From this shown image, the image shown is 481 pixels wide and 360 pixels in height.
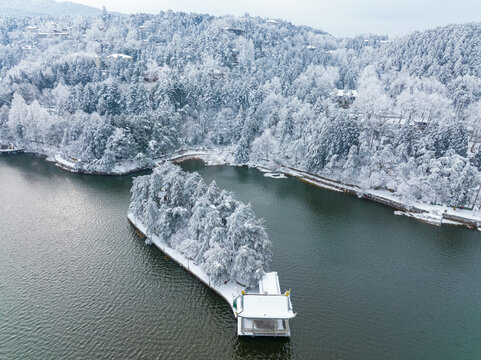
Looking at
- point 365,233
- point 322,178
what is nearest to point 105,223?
point 365,233

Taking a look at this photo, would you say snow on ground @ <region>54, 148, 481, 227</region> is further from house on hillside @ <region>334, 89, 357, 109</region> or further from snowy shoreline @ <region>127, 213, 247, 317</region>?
house on hillside @ <region>334, 89, 357, 109</region>

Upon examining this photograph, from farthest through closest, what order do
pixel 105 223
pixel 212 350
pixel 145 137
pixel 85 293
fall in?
pixel 145 137
pixel 105 223
pixel 85 293
pixel 212 350

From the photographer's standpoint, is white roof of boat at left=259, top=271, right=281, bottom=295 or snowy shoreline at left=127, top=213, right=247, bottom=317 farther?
snowy shoreline at left=127, top=213, right=247, bottom=317

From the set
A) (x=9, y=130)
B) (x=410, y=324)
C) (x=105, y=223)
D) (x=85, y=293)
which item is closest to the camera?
(x=410, y=324)

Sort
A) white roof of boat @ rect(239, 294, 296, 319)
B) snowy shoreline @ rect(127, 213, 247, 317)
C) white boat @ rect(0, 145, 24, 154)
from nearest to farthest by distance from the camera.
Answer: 1. white roof of boat @ rect(239, 294, 296, 319)
2. snowy shoreline @ rect(127, 213, 247, 317)
3. white boat @ rect(0, 145, 24, 154)

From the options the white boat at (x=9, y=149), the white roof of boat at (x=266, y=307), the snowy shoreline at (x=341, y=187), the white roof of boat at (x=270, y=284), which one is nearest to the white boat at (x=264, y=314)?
the white roof of boat at (x=266, y=307)

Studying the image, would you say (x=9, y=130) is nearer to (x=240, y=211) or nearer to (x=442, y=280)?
(x=240, y=211)

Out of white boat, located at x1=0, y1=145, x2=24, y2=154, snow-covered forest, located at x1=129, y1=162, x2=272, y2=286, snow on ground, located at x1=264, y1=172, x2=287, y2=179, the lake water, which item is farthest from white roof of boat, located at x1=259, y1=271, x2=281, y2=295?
white boat, located at x1=0, y1=145, x2=24, y2=154

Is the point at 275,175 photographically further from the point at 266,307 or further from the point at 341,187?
the point at 266,307
